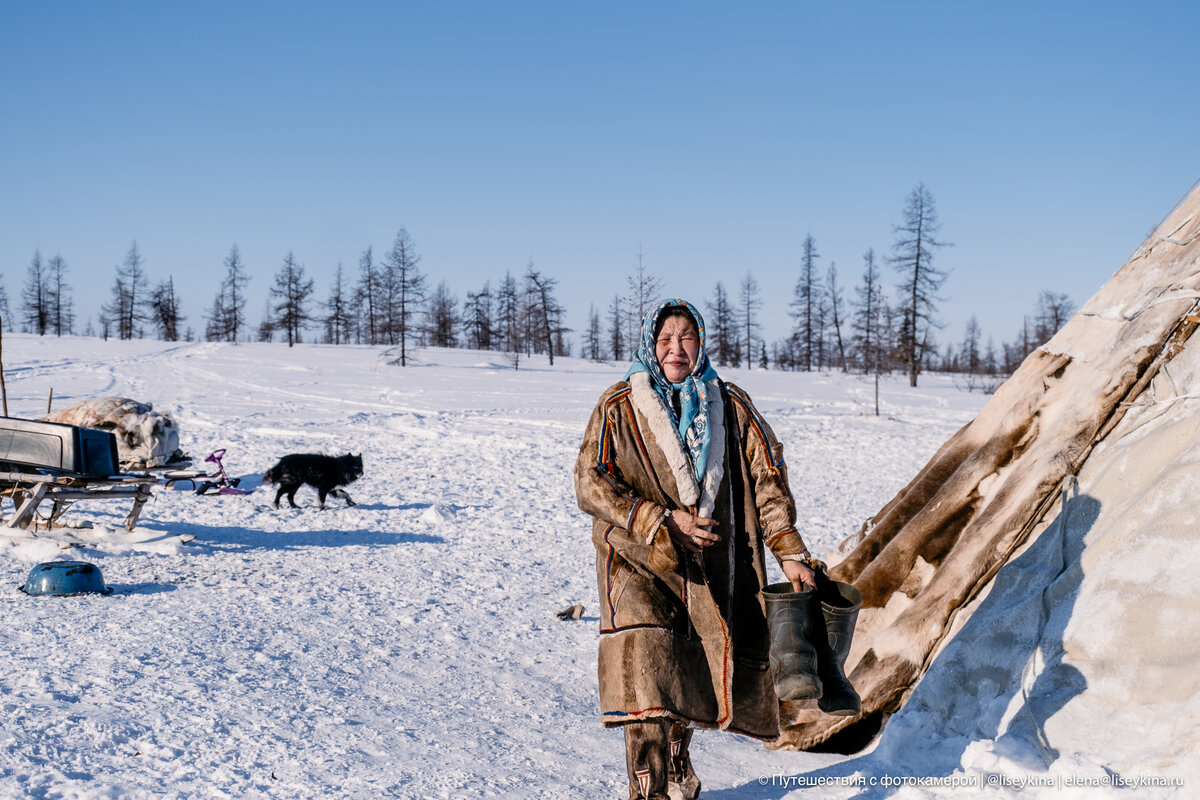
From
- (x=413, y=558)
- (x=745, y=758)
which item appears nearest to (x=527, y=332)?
(x=413, y=558)

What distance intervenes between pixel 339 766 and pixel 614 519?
55.3 inches

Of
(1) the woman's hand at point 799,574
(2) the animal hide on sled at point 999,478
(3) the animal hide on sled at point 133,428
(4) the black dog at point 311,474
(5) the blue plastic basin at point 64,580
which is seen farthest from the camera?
(4) the black dog at point 311,474

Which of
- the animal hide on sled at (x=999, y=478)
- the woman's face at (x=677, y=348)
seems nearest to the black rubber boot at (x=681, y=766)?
the animal hide on sled at (x=999, y=478)

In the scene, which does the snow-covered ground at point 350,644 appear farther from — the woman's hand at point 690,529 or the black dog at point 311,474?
the woman's hand at point 690,529

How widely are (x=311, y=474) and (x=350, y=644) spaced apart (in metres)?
4.83

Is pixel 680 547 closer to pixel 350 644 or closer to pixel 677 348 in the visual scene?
pixel 677 348

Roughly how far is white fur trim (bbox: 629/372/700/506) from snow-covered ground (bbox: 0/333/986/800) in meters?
1.17

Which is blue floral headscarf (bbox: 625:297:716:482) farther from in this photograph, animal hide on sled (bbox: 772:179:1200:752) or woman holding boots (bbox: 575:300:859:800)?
animal hide on sled (bbox: 772:179:1200:752)

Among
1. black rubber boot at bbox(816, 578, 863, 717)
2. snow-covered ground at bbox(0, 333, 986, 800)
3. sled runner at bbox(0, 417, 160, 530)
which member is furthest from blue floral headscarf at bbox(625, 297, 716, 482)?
sled runner at bbox(0, 417, 160, 530)

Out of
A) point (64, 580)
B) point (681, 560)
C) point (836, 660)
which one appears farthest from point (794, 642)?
point (64, 580)

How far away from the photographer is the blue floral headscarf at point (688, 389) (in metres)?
2.96

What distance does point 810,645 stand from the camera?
8.99 ft

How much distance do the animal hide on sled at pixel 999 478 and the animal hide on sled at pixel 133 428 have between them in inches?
248

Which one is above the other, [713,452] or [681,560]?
[713,452]
